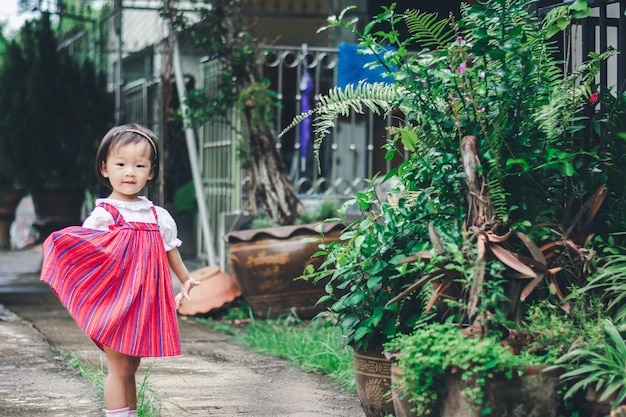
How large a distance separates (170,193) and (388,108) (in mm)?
8321

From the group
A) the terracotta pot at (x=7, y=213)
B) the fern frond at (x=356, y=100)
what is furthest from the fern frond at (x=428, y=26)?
the terracotta pot at (x=7, y=213)

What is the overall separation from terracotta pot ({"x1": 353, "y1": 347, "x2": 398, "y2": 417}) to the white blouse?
876mm

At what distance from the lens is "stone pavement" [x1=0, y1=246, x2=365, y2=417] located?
393 centimetres

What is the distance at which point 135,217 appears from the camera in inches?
140

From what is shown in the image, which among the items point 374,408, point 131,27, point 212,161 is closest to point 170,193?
point 212,161

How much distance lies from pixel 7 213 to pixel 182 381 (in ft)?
32.0

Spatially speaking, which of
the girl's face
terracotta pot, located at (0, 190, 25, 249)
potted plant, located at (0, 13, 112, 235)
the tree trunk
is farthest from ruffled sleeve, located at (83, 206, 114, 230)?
terracotta pot, located at (0, 190, 25, 249)

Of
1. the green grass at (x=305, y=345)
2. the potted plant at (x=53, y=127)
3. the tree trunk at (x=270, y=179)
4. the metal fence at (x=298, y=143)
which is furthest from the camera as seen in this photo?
the potted plant at (x=53, y=127)

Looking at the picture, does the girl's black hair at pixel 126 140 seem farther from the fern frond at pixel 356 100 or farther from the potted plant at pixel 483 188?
the potted plant at pixel 483 188

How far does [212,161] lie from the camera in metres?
9.27

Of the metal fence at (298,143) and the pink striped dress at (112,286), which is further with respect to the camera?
the metal fence at (298,143)

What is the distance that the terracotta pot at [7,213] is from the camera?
1322 cm

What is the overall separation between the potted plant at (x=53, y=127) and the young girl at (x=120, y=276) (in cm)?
800

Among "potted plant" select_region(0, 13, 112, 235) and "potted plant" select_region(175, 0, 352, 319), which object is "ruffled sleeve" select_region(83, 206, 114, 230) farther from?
"potted plant" select_region(0, 13, 112, 235)
